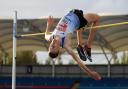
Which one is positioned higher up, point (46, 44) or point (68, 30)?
point (68, 30)

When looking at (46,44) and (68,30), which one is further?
(46,44)

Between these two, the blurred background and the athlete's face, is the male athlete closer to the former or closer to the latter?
the athlete's face

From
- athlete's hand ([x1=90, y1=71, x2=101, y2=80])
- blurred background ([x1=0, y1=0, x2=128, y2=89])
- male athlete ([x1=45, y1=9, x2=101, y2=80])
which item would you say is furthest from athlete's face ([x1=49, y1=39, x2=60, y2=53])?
blurred background ([x1=0, y1=0, x2=128, y2=89])

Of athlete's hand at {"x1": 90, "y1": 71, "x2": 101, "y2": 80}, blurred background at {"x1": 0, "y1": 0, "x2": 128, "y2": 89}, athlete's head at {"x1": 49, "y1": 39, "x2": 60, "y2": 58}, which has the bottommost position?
blurred background at {"x1": 0, "y1": 0, "x2": 128, "y2": 89}

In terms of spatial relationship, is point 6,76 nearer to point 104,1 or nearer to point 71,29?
point 104,1

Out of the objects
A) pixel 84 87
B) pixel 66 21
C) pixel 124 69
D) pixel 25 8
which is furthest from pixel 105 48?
pixel 66 21

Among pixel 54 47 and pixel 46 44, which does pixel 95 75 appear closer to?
pixel 54 47

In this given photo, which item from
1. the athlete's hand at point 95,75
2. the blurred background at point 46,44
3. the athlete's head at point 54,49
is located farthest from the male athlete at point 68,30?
the blurred background at point 46,44

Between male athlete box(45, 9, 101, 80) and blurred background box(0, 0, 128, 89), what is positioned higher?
male athlete box(45, 9, 101, 80)

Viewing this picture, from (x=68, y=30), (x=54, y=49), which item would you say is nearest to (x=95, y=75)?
(x=54, y=49)

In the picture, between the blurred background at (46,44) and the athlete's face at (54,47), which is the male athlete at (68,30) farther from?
the blurred background at (46,44)

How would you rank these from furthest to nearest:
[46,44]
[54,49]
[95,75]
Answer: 1. [46,44]
2. [54,49]
3. [95,75]

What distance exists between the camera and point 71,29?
32.7 ft

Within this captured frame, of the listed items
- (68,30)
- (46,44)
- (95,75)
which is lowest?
(46,44)
